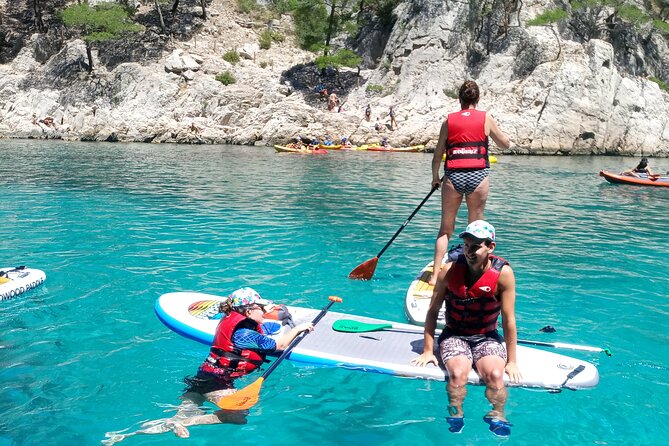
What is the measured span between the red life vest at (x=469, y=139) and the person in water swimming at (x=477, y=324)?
2189mm

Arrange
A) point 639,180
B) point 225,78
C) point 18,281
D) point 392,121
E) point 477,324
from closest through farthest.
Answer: point 477,324, point 18,281, point 639,180, point 392,121, point 225,78

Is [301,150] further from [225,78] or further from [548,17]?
[548,17]

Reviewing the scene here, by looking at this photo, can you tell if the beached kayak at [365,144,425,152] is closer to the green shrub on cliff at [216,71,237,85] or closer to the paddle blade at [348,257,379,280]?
the green shrub on cliff at [216,71,237,85]

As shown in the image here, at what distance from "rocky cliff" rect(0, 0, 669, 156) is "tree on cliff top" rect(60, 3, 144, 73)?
1.54 meters

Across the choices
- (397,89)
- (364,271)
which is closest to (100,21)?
(397,89)

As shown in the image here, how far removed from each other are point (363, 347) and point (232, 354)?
1.28 meters

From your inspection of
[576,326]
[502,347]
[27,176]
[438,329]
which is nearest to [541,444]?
[502,347]

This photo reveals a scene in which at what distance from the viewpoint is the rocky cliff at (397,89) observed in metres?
35.9

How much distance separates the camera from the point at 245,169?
72.0 ft

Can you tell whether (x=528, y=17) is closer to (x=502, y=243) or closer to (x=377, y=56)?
(x=377, y=56)

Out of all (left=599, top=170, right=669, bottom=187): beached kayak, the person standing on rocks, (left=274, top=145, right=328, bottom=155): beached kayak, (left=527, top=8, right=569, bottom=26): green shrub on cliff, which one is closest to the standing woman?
(left=599, top=170, right=669, bottom=187): beached kayak

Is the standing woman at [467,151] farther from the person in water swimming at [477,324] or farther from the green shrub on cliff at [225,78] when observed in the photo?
the green shrub on cliff at [225,78]

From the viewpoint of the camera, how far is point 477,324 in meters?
4.79

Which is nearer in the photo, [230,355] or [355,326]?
[230,355]
